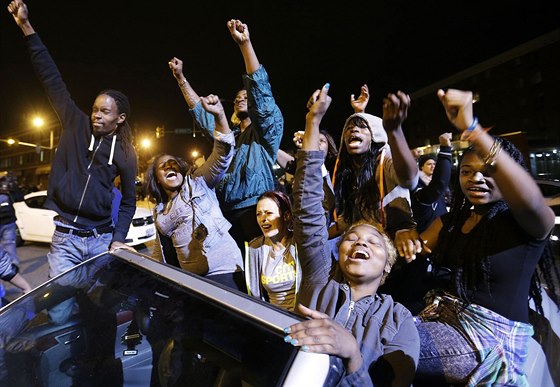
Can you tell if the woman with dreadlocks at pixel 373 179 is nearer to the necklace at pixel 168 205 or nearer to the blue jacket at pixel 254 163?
the blue jacket at pixel 254 163

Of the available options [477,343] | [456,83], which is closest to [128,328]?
[477,343]

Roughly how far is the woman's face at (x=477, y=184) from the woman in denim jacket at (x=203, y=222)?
4.98 ft

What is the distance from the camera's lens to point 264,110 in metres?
Result: 2.72

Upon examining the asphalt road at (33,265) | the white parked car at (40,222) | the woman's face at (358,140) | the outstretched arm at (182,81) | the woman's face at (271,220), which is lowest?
the asphalt road at (33,265)

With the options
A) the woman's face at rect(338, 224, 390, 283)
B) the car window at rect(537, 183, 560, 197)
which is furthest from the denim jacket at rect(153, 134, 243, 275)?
the car window at rect(537, 183, 560, 197)

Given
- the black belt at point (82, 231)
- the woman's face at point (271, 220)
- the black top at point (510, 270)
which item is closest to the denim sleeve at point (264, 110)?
the woman's face at point (271, 220)

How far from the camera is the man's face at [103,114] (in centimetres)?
261

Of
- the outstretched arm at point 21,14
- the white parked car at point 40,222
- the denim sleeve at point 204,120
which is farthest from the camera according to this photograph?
the white parked car at point 40,222

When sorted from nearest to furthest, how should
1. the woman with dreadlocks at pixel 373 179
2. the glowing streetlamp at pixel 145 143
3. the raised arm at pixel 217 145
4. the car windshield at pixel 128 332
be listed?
the car windshield at pixel 128 332
the woman with dreadlocks at pixel 373 179
the raised arm at pixel 217 145
the glowing streetlamp at pixel 145 143

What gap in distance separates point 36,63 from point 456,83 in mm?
47469

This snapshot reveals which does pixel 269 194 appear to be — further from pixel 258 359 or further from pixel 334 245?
pixel 258 359

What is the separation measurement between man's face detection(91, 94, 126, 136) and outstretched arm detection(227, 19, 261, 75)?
1050 mm

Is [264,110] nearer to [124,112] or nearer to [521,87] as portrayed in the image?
[124,112]

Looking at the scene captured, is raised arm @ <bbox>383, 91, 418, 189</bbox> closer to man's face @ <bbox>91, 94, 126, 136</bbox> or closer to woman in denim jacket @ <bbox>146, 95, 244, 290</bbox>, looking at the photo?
woman in denim jacket @ <bbox>146, 95, 244, 290</bbox>
